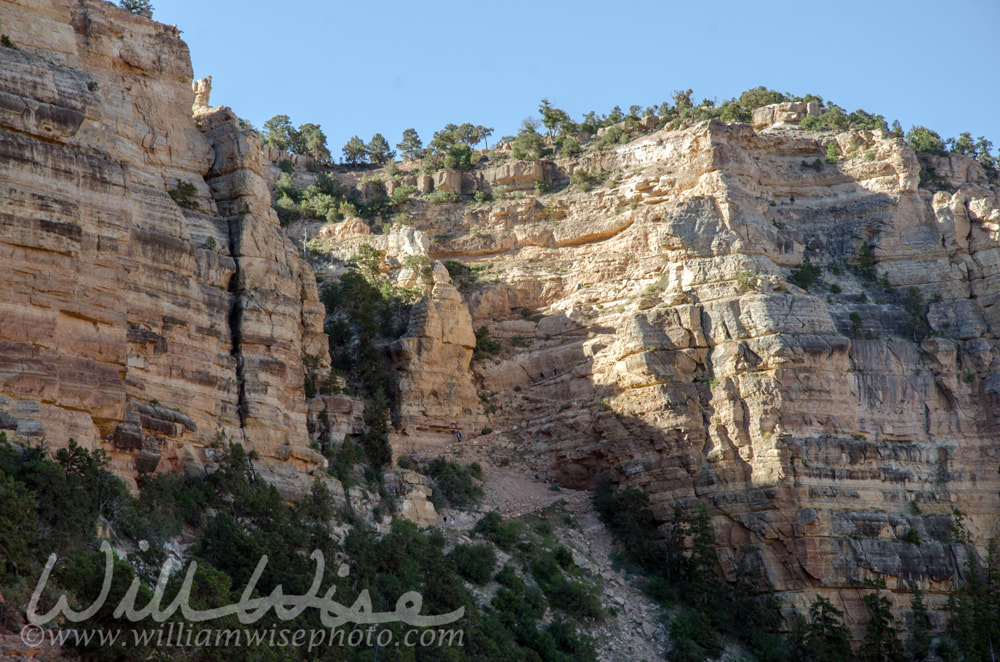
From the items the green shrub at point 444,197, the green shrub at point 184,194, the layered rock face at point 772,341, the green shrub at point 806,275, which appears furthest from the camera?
the green shrub at point 444,197

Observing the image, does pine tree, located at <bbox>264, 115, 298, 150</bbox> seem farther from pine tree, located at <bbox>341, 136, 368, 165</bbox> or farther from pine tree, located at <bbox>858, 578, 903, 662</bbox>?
pine tree, located at <bbox>858, 578, 903, 662</bbox>

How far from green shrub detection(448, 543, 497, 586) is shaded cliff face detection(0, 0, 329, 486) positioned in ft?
19.6

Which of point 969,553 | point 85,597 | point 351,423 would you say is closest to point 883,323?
point 969,553

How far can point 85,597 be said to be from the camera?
26781mm

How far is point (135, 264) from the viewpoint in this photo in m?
38.5

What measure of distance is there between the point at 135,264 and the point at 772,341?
986 inches

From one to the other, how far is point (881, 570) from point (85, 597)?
31296 mm

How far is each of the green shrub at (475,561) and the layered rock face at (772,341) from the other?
909cm

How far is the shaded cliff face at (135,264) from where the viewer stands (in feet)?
105

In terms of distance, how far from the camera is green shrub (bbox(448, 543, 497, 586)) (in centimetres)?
4234

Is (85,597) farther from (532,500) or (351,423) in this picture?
(532,500)

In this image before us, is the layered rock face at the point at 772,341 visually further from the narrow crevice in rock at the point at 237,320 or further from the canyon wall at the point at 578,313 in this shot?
the narrow crevice in rock at the point at 237,320

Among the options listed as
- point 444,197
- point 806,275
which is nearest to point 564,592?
point 806,275

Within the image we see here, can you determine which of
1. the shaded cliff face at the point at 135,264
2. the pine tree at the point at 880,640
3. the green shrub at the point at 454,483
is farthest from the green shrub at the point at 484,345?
the pine tree at the point at 880,640
